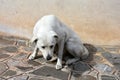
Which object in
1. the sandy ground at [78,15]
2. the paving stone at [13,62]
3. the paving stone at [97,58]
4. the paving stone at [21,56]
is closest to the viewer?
the paving stone at [13,62]

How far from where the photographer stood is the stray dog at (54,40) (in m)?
2.91

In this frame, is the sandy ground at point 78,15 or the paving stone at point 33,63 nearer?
the paving stone at point 33,63

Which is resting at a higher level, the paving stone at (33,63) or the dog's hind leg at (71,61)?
the paving stone at (33,63)

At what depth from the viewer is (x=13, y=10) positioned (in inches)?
164

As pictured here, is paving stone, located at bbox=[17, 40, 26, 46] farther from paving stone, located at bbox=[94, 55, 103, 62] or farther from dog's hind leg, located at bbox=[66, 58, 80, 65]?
paving stone, located at bbox=[94, 55, 103, 62]

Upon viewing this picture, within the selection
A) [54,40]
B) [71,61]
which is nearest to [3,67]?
[54,40]

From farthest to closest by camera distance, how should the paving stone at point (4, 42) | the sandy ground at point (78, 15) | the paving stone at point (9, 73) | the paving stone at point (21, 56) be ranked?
the sandy ground at point (78, 15) < the paving stone at point (4, 42) < the paving stone at point (21, 56) < the paving stone at point (9, 73)

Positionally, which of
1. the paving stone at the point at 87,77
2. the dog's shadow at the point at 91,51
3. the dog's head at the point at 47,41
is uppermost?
the dog's head at the point at 47,41

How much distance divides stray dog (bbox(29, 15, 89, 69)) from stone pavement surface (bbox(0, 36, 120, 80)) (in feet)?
0.37

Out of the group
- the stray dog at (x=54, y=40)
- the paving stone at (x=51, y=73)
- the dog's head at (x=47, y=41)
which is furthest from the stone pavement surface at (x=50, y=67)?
the dog's head at (x=47, y=41)

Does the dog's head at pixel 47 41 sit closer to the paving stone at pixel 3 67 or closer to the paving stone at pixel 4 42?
the paving stone at pixel 3 67

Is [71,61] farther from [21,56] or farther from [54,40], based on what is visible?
[21,56]

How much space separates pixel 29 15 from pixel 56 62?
118 centimetres

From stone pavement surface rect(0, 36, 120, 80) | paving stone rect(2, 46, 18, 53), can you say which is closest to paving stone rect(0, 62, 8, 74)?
stone pavement surface rect(0, 36, 120, 80)
